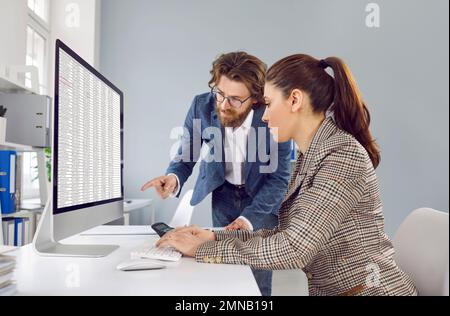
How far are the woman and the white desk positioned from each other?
8cm

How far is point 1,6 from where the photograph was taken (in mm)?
2352

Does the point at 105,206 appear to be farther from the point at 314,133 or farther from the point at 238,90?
the point at 238,90

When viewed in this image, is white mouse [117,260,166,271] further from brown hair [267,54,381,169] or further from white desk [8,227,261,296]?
brown hair [267,54,381,169]

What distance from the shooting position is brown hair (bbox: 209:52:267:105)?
1.84 metres

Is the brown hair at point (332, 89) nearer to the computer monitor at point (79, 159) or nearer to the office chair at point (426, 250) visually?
the office chair at point (426, 250)

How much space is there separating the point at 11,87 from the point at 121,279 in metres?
1.94

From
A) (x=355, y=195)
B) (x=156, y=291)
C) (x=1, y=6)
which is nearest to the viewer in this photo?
(x=156, y=291)

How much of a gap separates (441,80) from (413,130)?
446 millimetres

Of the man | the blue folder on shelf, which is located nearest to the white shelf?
the blue folder on shelf

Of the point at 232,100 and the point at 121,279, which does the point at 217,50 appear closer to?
the point at 232,100

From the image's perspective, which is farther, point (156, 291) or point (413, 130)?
point (413, 130)

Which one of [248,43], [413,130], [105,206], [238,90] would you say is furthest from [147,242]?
[413,130]

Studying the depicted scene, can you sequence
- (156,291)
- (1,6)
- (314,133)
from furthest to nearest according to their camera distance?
(1,6) < (314,133) < (156,291)
